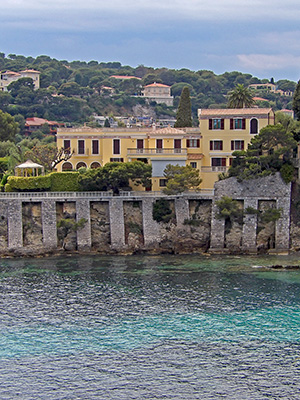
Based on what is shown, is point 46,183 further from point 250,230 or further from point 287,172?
point 287,172

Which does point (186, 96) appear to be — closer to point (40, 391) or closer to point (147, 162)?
point (147, 162)

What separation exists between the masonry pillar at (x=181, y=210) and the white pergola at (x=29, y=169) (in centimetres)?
1463

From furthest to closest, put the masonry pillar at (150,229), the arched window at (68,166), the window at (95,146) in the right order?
the arched window at (68,166)
the window at (95,146)
the masonry pillar at (150,229)

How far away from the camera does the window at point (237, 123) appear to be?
2970 inches

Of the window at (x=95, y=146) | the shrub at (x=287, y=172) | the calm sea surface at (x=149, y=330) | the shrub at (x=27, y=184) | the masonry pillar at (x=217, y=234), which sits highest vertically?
the window at (x=95, y=146)

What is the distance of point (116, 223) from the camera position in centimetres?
6744

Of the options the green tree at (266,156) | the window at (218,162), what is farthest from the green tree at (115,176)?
the green tree at (266,156)

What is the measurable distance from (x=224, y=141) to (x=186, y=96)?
40.7ft

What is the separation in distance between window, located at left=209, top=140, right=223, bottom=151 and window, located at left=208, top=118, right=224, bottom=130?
1.49m

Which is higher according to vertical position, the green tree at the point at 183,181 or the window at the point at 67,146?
the window at the point at 67,146

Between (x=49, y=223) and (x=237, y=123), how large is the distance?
2298cm

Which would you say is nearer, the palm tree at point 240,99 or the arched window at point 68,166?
the arched window at point 68,166

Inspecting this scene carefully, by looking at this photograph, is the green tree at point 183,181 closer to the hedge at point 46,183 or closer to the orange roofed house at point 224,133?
the orange roofed house at point 224,133

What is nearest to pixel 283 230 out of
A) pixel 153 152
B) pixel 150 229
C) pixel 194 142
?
pixel 150 229
